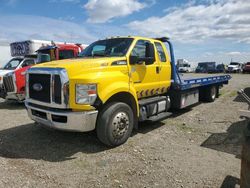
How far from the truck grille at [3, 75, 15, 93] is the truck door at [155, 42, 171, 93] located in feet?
18.5

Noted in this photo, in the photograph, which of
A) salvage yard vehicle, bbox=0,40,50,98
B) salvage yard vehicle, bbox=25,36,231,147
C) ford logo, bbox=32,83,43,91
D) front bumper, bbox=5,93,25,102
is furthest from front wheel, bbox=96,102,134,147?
salvage yard vehicle, bbox=0,40,50,98

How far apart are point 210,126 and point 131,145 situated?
2629 millimetres

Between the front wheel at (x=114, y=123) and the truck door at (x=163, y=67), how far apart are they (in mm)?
1861

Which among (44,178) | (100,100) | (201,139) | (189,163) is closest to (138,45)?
(100,100)

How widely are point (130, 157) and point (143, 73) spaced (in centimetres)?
221

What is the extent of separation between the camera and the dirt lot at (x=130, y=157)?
13.6ft

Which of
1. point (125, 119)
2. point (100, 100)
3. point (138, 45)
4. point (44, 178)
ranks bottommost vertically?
point (44, 178)

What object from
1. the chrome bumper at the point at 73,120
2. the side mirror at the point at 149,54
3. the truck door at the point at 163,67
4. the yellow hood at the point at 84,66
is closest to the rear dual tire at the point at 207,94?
the truck door at the point at 163,67

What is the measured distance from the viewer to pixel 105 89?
509 centimetres

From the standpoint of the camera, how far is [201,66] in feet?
144

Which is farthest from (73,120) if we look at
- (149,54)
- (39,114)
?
(149,54)

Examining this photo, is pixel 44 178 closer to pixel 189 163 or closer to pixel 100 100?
pixel 100 100

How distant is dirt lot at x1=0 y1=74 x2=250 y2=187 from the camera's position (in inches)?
163

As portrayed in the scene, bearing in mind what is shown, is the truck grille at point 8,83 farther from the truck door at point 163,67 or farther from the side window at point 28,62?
the truck door at point 163,67
